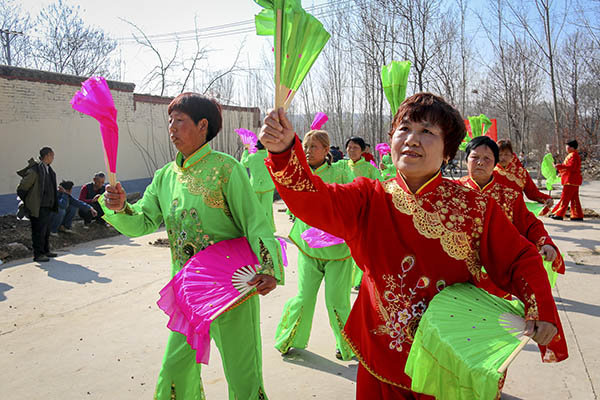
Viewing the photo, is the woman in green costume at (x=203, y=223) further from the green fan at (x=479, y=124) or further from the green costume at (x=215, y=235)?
the green fan at (x=479, y=124)

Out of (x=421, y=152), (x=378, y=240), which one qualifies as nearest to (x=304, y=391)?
(x=378, y=240)

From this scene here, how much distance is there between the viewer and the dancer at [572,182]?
33.4 ft

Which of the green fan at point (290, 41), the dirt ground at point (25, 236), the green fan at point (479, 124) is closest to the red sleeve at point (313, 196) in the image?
the green fan at point (290, 41)

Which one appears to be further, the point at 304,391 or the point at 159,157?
the point at 159,157

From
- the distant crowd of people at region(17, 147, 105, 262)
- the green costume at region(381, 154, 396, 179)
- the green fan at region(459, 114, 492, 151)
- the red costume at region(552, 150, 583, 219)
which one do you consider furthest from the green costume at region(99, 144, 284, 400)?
the red costume at region(552, 150, 583, 219)

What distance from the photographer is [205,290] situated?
2068 millimetres

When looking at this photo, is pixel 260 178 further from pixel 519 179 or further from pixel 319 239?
pixel 319 239

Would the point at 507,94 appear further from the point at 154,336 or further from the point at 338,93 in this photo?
the point at 154,336

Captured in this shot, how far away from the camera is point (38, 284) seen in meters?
5.67

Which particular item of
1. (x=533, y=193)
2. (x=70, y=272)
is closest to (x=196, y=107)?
(x=533, y=193)

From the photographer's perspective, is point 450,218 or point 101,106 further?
point 101,106

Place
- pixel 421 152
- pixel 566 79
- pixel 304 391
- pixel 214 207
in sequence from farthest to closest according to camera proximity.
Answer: pixel 566 79 → pixel 304 391 → pixel 214 207 → pixel 421 152

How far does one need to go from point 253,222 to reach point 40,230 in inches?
229

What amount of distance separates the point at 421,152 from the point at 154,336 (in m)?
3.20
